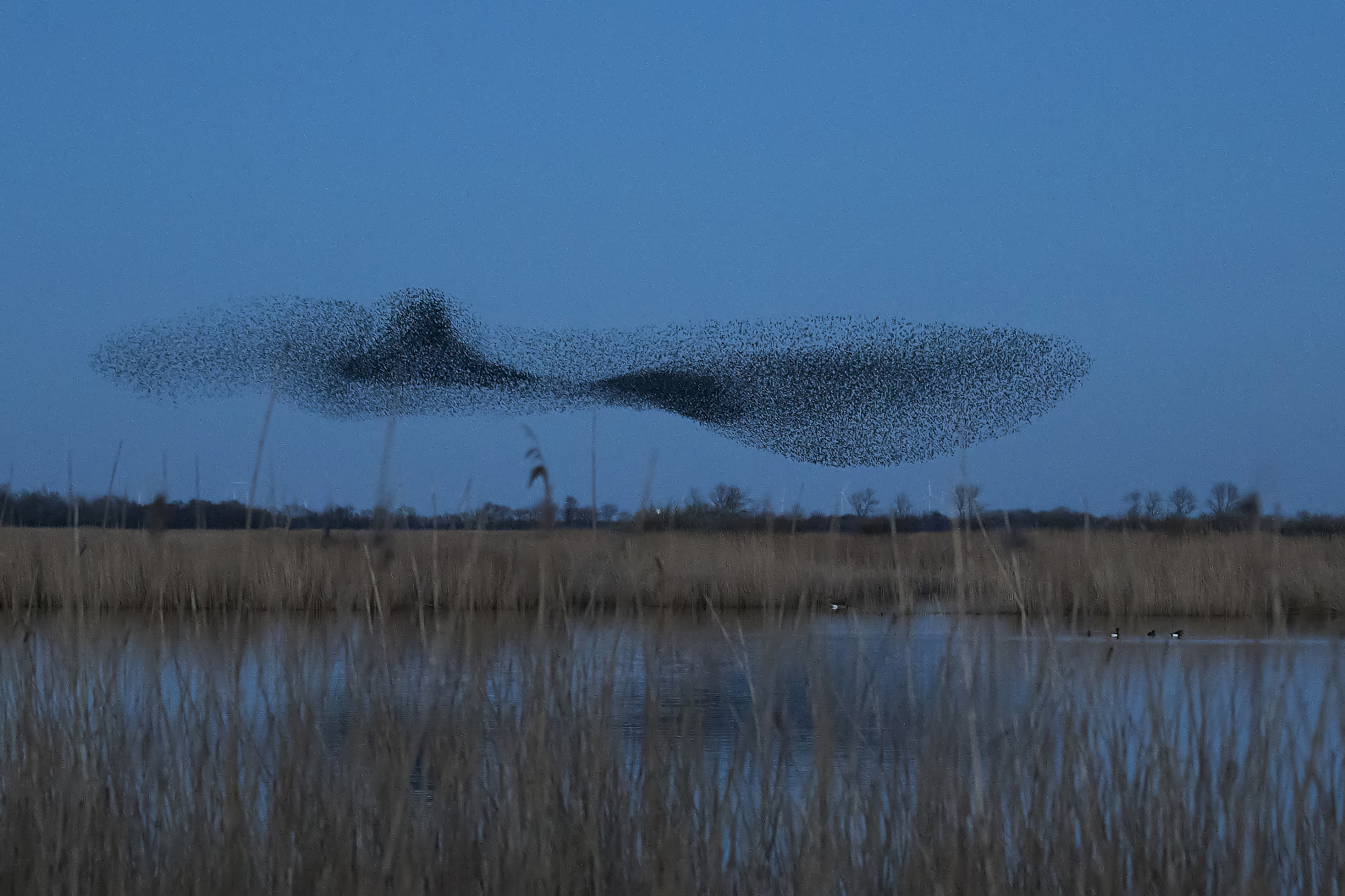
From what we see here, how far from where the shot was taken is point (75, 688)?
113 inches

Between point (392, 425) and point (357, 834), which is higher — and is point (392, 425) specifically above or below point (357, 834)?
above

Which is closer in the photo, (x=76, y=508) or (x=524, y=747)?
(x=524, y=747)

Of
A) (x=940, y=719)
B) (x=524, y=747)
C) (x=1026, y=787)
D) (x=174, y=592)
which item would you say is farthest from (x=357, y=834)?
(x=174, y=592)

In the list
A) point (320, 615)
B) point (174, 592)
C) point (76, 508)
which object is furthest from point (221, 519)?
point (174, 592)

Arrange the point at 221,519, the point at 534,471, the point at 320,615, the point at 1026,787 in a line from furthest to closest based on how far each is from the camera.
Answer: the point at 320,615
the point at 221,519
the point at 1026,787
the point at 534,471

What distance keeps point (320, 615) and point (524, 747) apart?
7217 millimetres

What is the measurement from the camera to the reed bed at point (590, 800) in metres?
2.29

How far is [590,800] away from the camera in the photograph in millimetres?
2424

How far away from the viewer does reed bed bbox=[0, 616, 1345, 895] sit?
7.53ft

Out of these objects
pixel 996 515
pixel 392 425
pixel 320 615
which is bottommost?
pixel 320 615

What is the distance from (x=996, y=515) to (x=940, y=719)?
0.65m

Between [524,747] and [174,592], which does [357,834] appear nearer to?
[524,747]

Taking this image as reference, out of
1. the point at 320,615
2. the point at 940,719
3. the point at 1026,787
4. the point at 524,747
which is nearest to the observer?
the point at 940,719

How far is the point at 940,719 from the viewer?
7.95 feet
